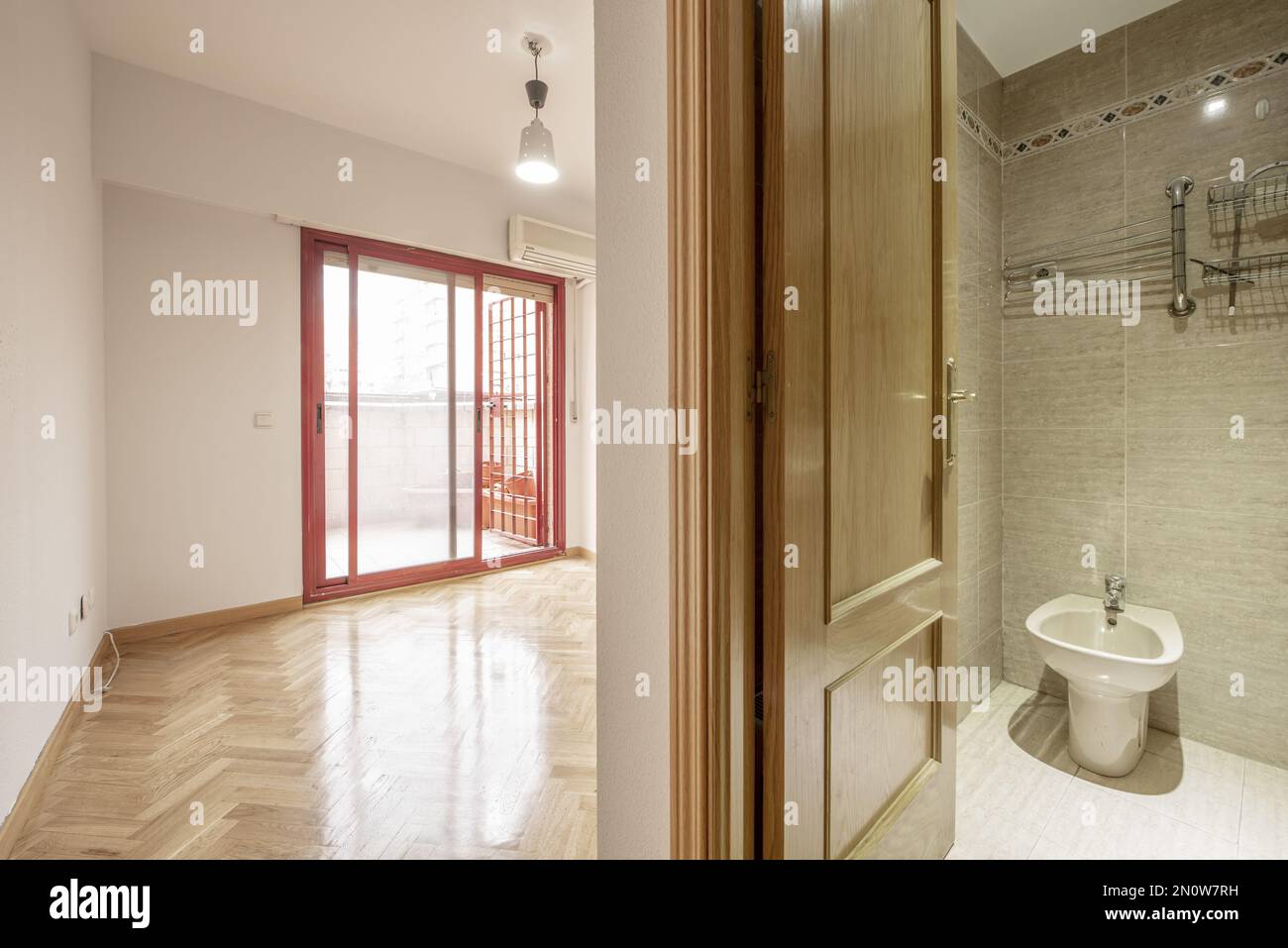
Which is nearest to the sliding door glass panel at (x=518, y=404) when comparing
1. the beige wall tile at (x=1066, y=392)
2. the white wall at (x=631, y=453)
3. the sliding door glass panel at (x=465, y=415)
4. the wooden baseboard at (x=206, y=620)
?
the sliding door glass panel at (x=465, y=415)

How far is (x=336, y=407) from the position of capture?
12.1ft

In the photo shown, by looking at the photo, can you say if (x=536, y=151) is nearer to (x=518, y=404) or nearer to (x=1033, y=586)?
(x=518, y=404)

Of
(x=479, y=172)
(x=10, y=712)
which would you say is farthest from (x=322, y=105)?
(x=10, y=712)

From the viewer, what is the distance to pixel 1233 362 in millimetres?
2006

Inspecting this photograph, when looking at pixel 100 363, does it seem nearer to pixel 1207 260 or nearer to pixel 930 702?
pixel 930 702

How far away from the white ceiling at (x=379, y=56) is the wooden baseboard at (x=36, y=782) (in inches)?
A: 112

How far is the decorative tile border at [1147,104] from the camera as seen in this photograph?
1952mm

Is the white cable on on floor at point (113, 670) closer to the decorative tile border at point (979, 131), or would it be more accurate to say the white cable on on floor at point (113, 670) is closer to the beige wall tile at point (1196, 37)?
the decorative tile border at point (979, 131)

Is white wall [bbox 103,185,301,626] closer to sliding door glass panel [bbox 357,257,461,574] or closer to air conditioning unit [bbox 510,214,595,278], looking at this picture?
sliding door glass panel [bbox 357,257,461,574]

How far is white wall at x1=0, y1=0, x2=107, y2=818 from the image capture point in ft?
5.14

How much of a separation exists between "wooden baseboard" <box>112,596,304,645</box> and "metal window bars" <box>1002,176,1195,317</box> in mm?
4197

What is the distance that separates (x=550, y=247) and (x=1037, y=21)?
2944 millimetres

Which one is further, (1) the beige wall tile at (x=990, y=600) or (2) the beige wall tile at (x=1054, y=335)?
(1) the beige wall tile at (x=990, y=600)

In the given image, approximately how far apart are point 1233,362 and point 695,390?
232cm
